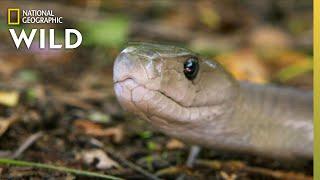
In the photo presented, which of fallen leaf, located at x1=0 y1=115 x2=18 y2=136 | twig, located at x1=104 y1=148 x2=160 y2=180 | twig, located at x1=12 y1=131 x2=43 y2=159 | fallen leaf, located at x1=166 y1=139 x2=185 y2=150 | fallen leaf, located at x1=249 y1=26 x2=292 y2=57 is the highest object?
fallen leaf, located at x1=249 y1=26 x2=292 y2=57

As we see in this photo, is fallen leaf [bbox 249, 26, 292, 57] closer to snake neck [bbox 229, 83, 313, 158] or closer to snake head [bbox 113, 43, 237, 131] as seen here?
snake neck [bbox 229, 83, 313, 158]

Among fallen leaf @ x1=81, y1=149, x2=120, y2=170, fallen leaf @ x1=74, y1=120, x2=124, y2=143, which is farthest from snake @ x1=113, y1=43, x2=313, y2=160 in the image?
fallen leaf @ x1=74, y1=120, x2=124, y2=143

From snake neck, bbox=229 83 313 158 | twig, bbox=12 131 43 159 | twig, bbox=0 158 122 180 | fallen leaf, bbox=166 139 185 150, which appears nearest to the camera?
twig, bbox=0 158 122 180

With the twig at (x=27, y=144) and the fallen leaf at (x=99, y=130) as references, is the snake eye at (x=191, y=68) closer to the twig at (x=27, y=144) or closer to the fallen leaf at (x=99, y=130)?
the fallen leaf at (x=99, y=130)

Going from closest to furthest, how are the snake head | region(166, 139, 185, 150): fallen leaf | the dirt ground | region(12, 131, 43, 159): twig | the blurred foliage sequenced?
the snake head < region(12, 131, 43, 159): twig < the dirt ground < region(166, 139, 185, 150): fallen leaf < the blurred foliage

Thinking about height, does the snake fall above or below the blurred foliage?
below

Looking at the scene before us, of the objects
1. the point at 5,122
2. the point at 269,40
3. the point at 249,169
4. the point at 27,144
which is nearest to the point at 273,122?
the point at 249,169

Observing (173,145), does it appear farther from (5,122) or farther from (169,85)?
(5,122)

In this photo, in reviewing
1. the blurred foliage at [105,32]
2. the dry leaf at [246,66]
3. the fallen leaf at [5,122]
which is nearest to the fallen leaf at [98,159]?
the fallen leaf at [5,122]

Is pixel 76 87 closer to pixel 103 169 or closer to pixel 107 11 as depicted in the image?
pixel 103 169
